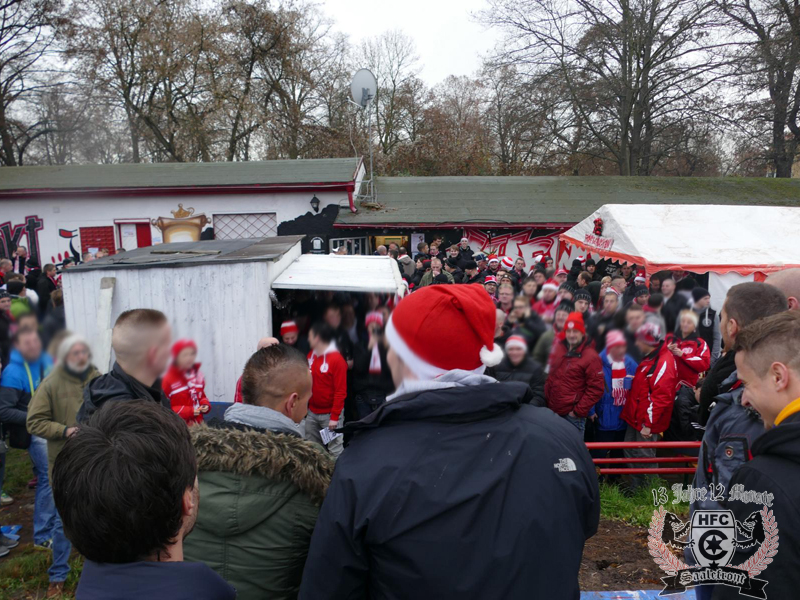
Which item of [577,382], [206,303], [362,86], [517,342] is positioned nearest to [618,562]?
[577,382]

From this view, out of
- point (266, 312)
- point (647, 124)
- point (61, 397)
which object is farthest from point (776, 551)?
point (647, 124)

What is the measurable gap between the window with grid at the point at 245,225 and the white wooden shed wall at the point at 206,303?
399 inches

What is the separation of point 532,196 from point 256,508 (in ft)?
57.6

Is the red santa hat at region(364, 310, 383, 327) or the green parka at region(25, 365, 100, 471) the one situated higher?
the red santa hat at region(364, 310, 383, 327)

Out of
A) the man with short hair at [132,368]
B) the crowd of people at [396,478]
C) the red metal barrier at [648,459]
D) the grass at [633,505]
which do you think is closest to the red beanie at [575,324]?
the red metal barrier at [648,459]

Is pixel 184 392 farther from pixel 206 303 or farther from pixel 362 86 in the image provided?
pixel 362 86

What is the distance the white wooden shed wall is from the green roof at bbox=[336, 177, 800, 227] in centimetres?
969

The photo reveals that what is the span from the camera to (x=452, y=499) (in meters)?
1.34

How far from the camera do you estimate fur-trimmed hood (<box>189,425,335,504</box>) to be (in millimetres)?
1642

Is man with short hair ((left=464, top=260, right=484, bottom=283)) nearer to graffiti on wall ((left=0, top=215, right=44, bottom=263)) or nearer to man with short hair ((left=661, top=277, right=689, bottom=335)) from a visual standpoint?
man with short hair ((left=661, top=277, right=689, bottom=335))

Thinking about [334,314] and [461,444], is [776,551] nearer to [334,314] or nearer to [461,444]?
[461,444]

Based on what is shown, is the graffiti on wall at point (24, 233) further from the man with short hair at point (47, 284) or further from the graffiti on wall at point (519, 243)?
the graffiti on wall at point (519, 243)

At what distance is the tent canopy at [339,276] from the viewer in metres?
5.91

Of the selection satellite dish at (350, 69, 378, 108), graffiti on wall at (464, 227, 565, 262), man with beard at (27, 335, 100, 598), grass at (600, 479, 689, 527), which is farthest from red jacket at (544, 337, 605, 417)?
satellite dish at (350, 69, 378, 108)
